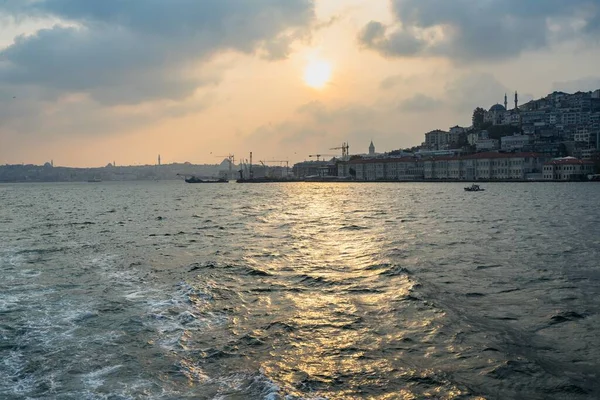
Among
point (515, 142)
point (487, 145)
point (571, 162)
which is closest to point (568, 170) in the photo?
point (571, 162)

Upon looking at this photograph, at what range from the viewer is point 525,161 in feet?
490

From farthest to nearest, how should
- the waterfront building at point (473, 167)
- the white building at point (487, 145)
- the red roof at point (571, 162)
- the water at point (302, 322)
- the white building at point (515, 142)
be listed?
the white building at point (487, 145), the white building at point (515, 142), the waterfront building at point (473, 167), the red roof at point (571, 162), the water at point (302, 322)

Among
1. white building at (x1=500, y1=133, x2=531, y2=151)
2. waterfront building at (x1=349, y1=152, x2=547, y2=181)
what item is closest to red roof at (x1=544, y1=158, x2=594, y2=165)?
waterfront building at (x1=349, y1=152, x2=547, y2=181)

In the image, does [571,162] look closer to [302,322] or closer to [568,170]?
[568,170]

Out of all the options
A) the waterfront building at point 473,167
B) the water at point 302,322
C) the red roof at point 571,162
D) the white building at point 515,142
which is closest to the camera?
the water at point 302,322

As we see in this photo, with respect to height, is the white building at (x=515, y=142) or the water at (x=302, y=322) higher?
the white building at (x=515, y=142)

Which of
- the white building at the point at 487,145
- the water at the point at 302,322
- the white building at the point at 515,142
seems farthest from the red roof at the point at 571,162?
the water at the point at 302,322

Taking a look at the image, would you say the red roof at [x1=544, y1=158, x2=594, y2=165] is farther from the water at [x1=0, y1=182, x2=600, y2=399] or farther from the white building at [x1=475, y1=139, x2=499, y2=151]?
the water at [x1=0, y1=182, x2=600, y2=399]

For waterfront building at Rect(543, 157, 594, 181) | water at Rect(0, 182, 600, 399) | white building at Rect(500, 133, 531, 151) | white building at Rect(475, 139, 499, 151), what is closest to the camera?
water at Rect(0, 182, 600, 399)

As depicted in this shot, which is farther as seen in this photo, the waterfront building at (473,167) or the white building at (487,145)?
the white building at (487,145)

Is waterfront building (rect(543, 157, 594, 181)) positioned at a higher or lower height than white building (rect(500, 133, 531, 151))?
lower

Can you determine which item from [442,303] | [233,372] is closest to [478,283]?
[442,303]

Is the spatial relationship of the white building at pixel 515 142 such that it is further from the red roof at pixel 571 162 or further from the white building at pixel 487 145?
the red roof at pixel 571 162

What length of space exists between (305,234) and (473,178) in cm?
14568
